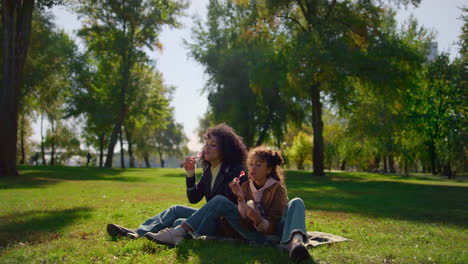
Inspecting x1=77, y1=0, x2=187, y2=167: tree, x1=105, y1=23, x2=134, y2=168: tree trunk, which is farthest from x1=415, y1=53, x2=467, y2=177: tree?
x1=105, y1=23, x2=134, y2=168: tree trunk

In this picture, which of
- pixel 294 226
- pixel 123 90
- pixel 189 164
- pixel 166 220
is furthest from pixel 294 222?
pixel 123 90

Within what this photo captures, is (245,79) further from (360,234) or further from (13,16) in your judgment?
(360,234)

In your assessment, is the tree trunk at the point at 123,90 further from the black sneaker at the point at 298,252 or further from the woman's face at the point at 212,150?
the black sneaker at the point at 298,252

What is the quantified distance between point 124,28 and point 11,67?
17508 millimetres

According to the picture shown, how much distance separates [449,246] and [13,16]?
1967 cm

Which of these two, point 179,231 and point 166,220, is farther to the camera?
point 166,220

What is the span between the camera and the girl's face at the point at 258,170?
17.2ft

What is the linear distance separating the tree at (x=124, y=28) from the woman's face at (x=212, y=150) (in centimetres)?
2885

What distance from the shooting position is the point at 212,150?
5887 millimetres

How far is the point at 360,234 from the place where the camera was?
668cm

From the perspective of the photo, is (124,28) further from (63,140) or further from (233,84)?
(63,140)

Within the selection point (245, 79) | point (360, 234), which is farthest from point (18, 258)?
point (245, 79)

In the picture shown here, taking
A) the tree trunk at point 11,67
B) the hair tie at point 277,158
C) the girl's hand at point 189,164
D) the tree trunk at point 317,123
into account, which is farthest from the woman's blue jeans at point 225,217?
the tree trunk at point 317,123

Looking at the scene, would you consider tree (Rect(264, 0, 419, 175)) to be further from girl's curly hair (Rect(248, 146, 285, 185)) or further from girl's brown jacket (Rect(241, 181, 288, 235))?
girl's brown jacket (Rect(241, 181, 288, 235))
